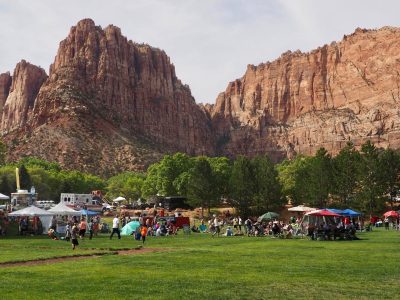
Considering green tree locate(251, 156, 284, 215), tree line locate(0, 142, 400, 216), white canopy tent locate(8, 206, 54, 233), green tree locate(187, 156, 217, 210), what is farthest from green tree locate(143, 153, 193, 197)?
white canopy tent locate(8, 206, 54, 233)

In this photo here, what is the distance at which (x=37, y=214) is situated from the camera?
47.8 metres

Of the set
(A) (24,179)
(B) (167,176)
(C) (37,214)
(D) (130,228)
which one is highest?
(B) (167,176)

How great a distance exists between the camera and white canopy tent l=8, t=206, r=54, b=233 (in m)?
47.4

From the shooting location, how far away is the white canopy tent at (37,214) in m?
47.4

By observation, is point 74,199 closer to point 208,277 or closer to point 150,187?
point 150,187

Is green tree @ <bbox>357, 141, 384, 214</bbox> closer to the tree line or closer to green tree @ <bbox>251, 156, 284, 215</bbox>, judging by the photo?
the tree line

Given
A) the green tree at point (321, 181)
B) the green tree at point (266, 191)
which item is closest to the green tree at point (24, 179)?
the green tree at point (266, 191)

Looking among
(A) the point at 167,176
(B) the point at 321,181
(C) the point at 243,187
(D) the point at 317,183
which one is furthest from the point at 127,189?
(B) the point at 321,181

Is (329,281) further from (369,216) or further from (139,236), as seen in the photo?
(369,216)

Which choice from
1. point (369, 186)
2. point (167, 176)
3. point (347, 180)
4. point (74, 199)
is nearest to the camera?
point (369, 186)

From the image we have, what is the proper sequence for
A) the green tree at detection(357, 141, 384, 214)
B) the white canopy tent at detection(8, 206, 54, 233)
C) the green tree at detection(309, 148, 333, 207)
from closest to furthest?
the white canopy tent at detection(8, 206, 54, 233)
the green tree at detection(357, 141, 384, 214)
the green tree at detection(309, 148, 333, 207)

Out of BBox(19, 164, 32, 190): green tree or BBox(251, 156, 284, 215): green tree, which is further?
BBox(19, 164, 32, 190): green tree

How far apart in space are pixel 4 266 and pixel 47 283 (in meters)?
5.99

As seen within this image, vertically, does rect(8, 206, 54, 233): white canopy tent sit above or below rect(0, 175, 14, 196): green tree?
below
